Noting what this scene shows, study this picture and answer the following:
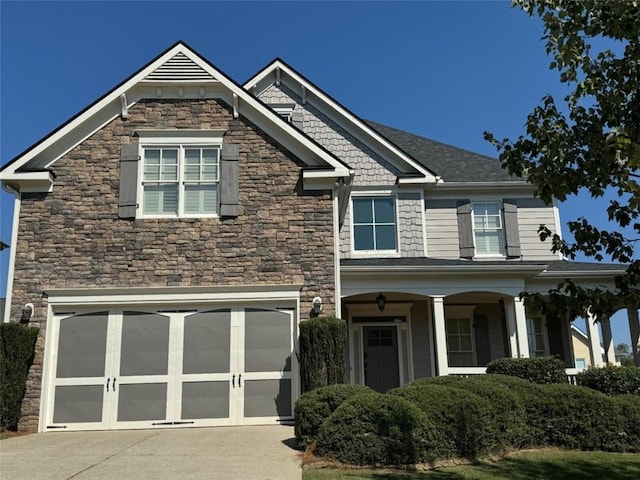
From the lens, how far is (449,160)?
17.7m

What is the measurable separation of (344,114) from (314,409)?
10.2 metres

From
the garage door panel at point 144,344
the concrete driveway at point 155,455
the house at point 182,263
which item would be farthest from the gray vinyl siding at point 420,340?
the garage door panel at point 144,344

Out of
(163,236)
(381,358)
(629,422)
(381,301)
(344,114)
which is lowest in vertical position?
(629,422)

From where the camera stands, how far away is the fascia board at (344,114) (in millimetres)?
15578

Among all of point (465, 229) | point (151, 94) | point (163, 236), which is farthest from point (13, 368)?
point (465, 229)

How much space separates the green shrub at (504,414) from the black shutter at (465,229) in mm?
7264

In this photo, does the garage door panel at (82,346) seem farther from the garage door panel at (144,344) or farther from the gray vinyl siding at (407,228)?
the gray vinyl siding at (407,228)

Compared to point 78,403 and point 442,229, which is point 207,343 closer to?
point 78,403

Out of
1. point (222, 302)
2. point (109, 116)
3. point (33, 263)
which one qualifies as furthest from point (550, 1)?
point (33, 263)

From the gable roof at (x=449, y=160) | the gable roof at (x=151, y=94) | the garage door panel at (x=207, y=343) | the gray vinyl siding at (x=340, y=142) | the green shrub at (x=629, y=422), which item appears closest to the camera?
the green shrub at (x=629, y=422)

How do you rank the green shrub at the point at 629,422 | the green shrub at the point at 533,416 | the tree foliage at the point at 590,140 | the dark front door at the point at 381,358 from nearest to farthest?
the tree foliage at the point at 590,140 → the green shrub at the point at 533,416 → the green shrub at the point at 629,422 → the dark front door at the point at 381,358

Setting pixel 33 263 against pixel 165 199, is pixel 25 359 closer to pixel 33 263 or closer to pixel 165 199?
pixel 33 263

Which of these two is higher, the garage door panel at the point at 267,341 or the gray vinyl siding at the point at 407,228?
the gray vinyl siding at the point at 407,228

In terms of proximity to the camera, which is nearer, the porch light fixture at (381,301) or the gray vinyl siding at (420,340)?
the porch light fixture at (381,301)
